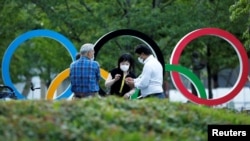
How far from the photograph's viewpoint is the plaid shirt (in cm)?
1350

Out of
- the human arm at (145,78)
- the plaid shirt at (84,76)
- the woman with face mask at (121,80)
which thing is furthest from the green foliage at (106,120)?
the woman with face mask at (121,80)

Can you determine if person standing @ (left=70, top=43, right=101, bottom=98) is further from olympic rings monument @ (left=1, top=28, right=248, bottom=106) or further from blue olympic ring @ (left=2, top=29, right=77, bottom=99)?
blue olympic ring @ (left=2, top=29, right=77, bottom=99)

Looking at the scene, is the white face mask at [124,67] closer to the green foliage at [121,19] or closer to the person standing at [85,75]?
the person standing at [85,75]

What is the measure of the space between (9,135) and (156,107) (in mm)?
2683

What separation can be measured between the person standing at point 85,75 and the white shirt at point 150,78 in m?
0.91

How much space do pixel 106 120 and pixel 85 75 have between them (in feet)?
16.6

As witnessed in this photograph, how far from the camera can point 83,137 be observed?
771cm

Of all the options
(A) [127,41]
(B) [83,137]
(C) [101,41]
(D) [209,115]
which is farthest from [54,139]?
(A) [127,41]

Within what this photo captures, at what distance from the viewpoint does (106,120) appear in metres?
8.48

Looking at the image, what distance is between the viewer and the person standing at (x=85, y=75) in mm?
13500

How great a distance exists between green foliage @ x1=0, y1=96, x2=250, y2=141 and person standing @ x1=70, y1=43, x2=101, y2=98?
11.2 ft

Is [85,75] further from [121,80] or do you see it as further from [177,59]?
[177,59]

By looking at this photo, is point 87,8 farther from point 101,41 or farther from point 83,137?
point 83,137

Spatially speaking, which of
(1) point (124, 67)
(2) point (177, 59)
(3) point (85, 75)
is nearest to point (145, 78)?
(3) point (85, 75)
